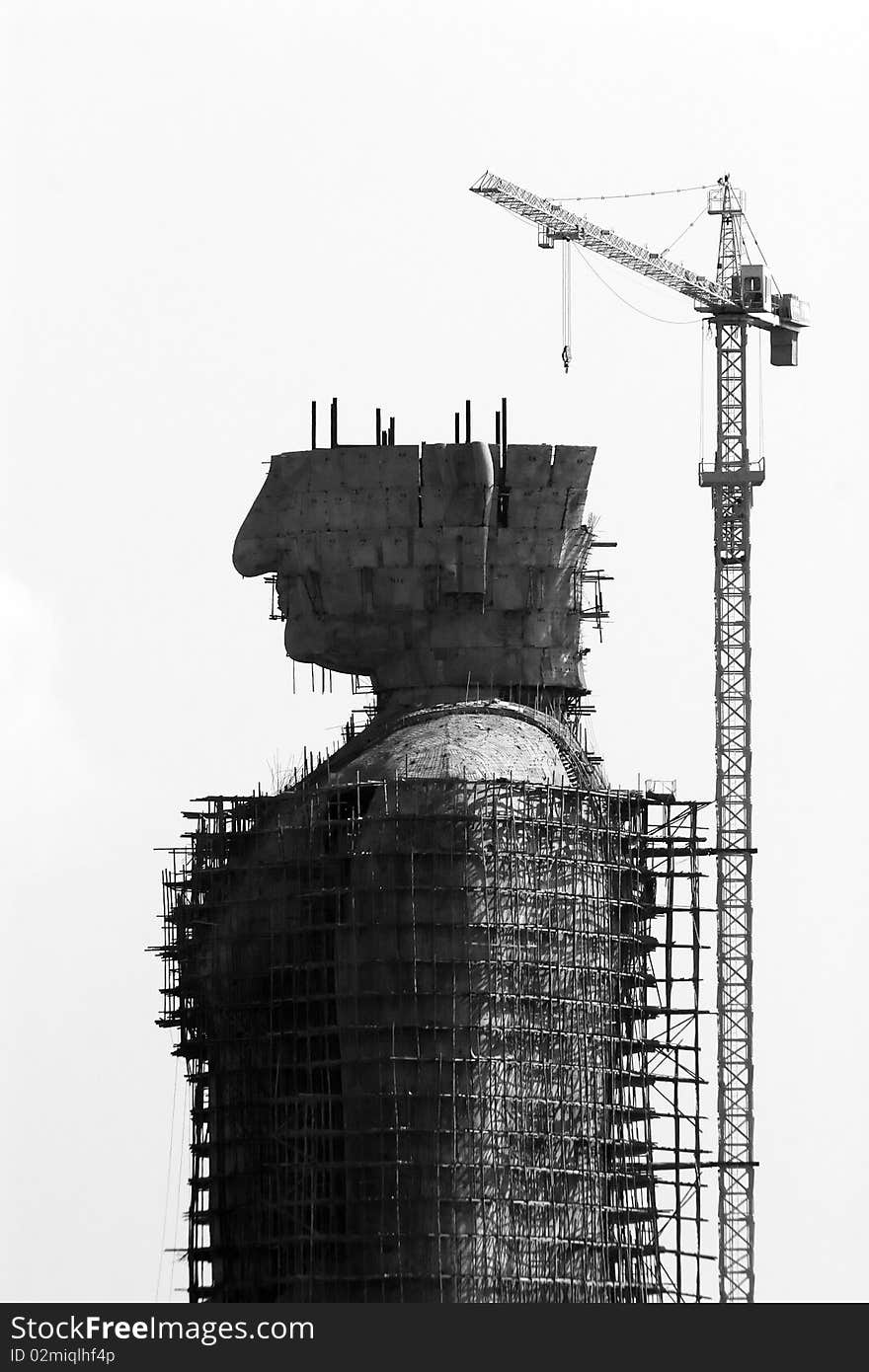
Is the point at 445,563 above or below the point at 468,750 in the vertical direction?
above

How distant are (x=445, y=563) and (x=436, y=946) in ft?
49.6

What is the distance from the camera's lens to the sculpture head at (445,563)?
197375mm

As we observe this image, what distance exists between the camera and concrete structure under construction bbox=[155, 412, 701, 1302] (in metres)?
188

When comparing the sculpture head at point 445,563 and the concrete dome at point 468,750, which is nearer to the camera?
the concrete dome at point 468,750

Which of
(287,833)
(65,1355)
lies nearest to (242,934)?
(287,833)

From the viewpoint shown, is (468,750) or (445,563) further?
(445,563)

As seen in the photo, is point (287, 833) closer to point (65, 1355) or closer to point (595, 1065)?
point (595, 1065)

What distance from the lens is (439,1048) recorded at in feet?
618

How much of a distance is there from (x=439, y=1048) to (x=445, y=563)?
711 inches

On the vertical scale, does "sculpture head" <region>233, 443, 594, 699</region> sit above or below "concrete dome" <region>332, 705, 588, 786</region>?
above

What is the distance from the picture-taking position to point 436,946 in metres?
189

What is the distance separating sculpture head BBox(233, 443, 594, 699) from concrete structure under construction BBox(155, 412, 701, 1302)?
0.09 meters

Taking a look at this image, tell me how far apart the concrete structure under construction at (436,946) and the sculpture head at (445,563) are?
0.31 feet

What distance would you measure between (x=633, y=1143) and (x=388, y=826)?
1355 centimetres
